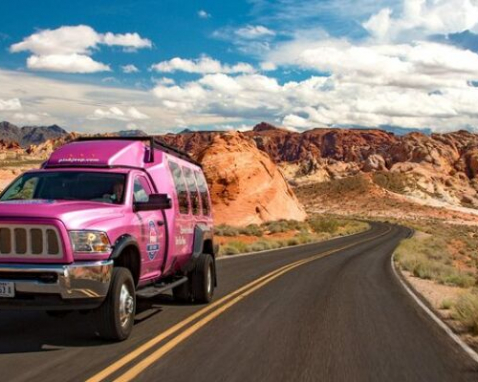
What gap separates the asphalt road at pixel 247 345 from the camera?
20.7 feet

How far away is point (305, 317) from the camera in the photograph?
10.3 meters

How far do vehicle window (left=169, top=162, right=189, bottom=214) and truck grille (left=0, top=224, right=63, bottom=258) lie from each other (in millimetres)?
3422

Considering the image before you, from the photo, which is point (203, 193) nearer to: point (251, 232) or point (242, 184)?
point (251, 232)

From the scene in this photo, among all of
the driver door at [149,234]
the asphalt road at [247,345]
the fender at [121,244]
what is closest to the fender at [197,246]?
the asphalt road at [247,345]

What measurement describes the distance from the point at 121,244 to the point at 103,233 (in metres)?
0.34

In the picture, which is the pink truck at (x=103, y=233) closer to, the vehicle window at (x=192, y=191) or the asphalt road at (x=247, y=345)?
the vehicle window at (x=192, y=191)

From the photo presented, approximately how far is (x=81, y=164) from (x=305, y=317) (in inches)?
183

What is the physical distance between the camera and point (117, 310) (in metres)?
7.27

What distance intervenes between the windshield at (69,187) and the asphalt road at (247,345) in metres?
1.83

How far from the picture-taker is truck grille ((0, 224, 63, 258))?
267 inches

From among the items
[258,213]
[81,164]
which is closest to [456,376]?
[81,164]

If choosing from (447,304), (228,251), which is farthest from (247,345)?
(228,251)

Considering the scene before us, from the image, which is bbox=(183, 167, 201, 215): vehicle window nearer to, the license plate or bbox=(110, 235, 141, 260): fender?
bbox=(110, 235, 141, 260): fender

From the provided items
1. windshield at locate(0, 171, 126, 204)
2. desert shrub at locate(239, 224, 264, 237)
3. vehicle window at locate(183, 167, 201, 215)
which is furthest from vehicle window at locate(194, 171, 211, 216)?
desert shrub at locate(239, 224, 264, 237)
